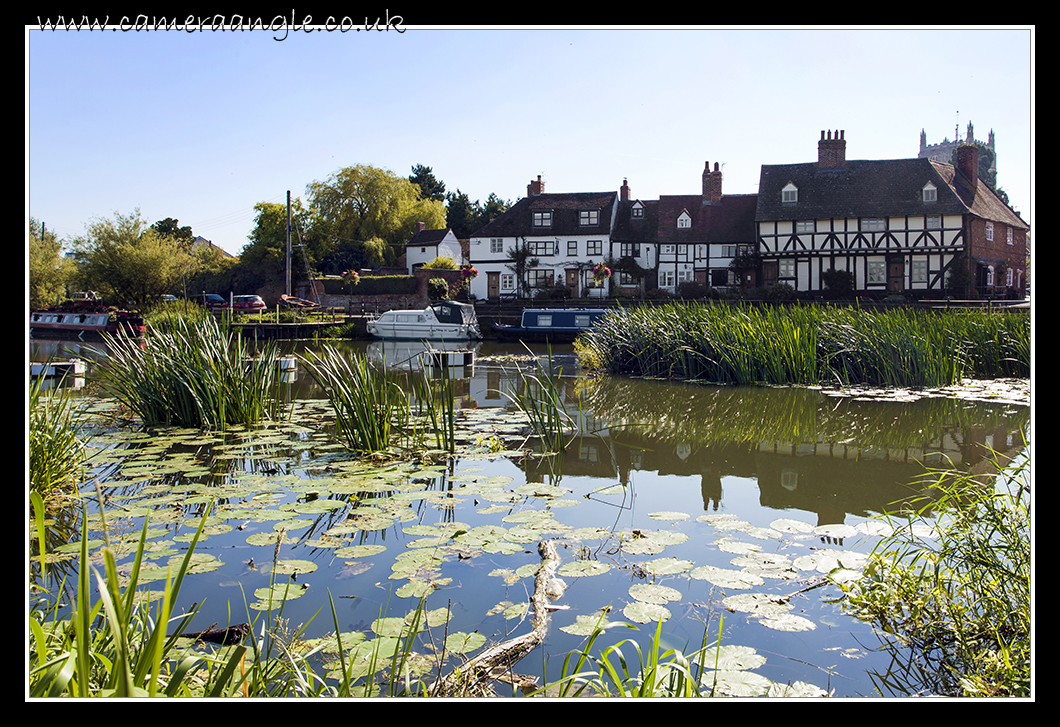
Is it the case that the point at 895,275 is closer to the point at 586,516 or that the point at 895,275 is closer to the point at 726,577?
the point at 586,516

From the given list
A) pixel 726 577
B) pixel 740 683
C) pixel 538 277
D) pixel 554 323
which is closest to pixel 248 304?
pixel 538 277

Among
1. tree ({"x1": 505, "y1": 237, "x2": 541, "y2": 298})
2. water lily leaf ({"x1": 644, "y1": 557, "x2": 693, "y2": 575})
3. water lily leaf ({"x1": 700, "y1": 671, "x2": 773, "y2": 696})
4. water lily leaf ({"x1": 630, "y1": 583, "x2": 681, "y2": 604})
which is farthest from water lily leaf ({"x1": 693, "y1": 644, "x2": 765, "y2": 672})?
tree ({"x1": 505, "y1": 237, "x2": 541, "y2": 298})

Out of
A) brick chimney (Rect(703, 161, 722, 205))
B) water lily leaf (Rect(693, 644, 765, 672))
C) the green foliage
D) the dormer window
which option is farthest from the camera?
brick chimney (Rect(703, 161, 722, 205))

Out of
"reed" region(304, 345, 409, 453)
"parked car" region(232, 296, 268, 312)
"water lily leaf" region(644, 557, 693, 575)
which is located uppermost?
"parked car" region(232, 296, 268, 312)

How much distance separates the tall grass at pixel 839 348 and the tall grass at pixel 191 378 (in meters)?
A: 8.22

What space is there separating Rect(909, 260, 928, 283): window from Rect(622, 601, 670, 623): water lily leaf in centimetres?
3592

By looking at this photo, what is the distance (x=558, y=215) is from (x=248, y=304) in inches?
743

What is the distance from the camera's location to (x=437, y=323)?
29.8 m

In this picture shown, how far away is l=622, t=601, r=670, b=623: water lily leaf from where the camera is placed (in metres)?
3.46

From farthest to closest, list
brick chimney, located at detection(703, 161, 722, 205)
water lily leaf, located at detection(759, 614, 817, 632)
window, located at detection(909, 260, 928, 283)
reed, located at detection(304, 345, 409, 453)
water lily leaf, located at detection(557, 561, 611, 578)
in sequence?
brick chimney, located at detection(703, 161, 722, 205), window, located at detection(909, 260, 928, 283), reed, located at detection(304, 345, 409, 453), water lily leaf, located at detection(557, 561, 611, 578), water lily leaf, located at detection(759, 614, 817, 632)

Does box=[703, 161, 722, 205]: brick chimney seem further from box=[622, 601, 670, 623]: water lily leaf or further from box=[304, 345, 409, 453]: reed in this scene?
box=[622, 601, 670, 623]: water lily leaf

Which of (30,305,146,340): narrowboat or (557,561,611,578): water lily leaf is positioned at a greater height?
(30,305,146,340): narrowboat
